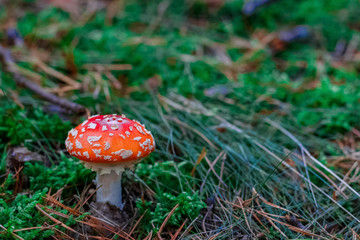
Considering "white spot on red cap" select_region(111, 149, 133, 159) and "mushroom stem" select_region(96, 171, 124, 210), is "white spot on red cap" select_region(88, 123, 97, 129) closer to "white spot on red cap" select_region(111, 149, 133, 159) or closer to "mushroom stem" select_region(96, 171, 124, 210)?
"white spot on red cap" select_region(111, 149, 133, 159)

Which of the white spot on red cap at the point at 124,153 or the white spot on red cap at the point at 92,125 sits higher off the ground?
the white spot on red cap at the point at 92,125

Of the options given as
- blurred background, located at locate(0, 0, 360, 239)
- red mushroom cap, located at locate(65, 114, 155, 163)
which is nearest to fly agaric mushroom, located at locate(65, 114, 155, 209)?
red mushroom cap, located at locate(65, 114, 155, 163)

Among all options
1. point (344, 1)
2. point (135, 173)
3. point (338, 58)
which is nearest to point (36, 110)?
point (135, 173)

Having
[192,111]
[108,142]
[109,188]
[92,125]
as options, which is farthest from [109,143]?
[192,111]

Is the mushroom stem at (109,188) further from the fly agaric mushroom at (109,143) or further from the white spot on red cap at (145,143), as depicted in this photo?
the white spot on red cap at (145,143)

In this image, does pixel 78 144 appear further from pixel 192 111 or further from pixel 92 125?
pixel 192 111

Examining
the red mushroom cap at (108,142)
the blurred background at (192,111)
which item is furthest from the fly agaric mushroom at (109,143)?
the blurred background at (192,111)

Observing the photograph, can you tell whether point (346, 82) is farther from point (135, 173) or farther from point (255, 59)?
point (135, 173)
